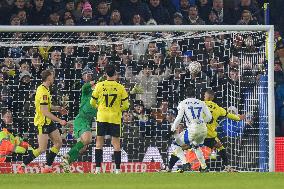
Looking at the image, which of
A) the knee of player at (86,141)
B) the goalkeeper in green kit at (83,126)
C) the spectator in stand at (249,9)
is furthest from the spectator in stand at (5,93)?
the spectator in stand at (249,9)

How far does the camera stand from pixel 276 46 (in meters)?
25.0

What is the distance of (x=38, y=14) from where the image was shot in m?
25.0

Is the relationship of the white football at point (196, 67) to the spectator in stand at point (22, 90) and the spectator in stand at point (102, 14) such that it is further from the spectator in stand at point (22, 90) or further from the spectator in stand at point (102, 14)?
the spectator in stand at point (102, 14)

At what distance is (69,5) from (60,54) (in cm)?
354

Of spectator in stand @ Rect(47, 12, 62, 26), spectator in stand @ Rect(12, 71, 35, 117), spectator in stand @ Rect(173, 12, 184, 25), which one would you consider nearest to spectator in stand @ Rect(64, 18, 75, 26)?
spectator in stand @ Rect(47, 12, 62, 26)

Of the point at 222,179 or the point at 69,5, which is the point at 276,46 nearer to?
the point at 69,5

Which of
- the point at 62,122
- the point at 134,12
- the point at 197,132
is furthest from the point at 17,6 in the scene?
the point at 197,132

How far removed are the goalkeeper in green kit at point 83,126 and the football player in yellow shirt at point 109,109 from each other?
1.13 metres

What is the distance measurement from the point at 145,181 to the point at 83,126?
4934 mm

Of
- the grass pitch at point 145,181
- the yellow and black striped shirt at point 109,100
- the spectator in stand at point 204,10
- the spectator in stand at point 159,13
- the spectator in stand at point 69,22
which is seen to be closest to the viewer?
the grass pitch at point 145,181

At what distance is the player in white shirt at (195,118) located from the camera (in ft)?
65.8

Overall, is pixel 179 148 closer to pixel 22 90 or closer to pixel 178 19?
pixel 22 90

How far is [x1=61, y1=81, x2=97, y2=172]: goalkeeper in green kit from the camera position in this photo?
21.0 m

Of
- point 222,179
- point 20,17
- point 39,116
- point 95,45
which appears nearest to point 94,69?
point 95,45
